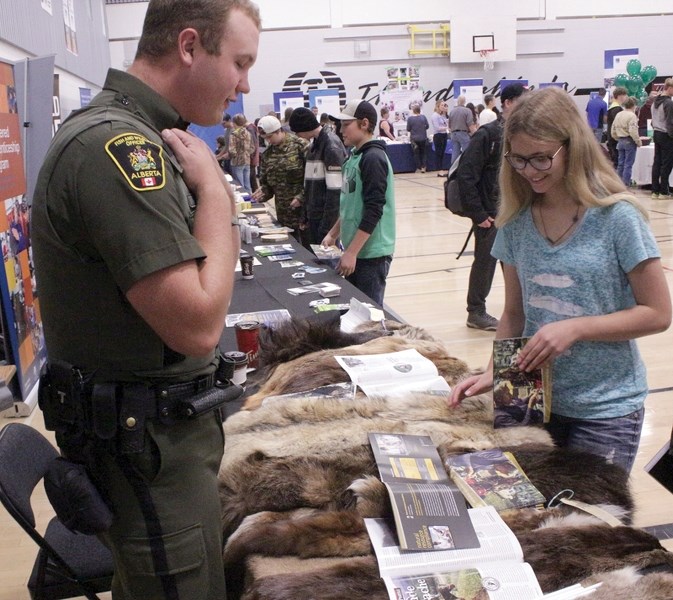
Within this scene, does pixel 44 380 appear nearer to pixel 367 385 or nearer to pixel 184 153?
pixel 184 153

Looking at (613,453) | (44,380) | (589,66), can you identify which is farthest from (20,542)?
(589,66)

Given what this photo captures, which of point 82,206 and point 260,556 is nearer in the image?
point 82,206

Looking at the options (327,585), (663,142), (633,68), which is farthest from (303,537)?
(633,68)

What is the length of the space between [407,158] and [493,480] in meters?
16.1

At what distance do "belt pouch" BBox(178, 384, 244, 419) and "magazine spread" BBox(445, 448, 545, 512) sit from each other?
1.88 ft

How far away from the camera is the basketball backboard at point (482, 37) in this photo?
17562mm

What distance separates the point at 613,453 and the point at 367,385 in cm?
71

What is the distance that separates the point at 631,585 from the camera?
123cm

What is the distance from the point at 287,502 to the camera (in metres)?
1.53

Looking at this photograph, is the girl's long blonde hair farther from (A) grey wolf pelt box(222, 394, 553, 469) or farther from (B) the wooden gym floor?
(B) the wooden gym floor

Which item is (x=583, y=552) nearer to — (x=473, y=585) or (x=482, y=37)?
(x=473, y=585)

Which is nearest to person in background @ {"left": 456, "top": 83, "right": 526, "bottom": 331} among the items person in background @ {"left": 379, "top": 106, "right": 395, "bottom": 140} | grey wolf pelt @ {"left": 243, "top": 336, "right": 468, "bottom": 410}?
grey wolf pelt @ {"left": 243, "top": 336, "right": 468, "bottom": 410}

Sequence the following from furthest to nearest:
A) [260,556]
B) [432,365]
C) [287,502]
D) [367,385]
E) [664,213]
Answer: [664,213]
[432,365]
[367,385]
[287,502]
[260,556]

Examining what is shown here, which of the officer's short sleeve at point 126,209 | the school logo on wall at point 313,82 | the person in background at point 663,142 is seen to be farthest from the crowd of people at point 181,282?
the school logo on wall at point 313,82
